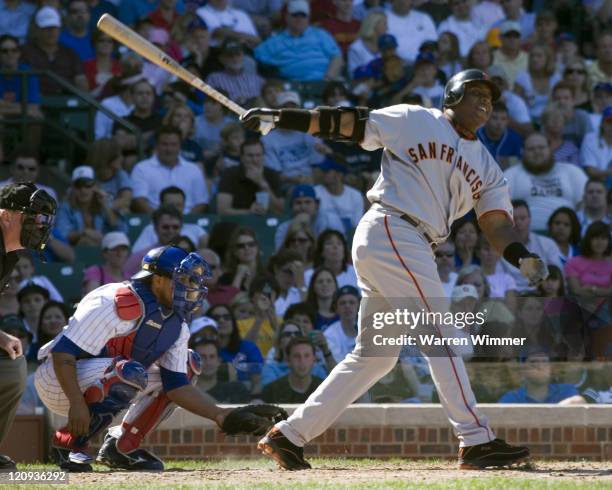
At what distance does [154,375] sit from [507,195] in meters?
2.01

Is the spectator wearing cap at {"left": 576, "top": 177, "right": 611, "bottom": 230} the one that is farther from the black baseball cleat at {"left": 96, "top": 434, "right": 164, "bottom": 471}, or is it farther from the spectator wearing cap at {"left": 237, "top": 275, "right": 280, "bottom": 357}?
the black baseball cleat at {"left": 96, "top": 434, "right": 164, "bottom": 471}

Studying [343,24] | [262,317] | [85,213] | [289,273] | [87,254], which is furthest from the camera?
[343,24]

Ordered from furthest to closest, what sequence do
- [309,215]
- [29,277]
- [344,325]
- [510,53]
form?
1. [510,53]
2. [309,215]
3. [29,277]
4. [344,325]

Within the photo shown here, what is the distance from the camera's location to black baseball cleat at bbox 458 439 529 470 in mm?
6672

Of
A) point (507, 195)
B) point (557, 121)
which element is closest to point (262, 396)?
point (507, 195)

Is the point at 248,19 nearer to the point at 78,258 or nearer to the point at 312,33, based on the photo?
the point at 312,33

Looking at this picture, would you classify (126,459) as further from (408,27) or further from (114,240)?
(408,27)

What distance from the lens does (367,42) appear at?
14492 mm

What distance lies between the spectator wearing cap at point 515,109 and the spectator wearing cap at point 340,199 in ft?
6.60

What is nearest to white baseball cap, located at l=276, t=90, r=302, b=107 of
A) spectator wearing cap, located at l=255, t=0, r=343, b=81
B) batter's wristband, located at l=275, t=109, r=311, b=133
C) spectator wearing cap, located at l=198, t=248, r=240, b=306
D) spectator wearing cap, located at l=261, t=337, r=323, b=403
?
spectator wearing cap, located at l=255, t=0, r=343, b=81

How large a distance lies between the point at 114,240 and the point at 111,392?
435 centimetres

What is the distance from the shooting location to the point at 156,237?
1154cm

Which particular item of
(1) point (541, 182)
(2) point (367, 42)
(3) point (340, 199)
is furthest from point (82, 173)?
(1) point (541, 182)

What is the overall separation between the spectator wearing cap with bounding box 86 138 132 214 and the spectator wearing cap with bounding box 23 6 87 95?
1166 millimetres
